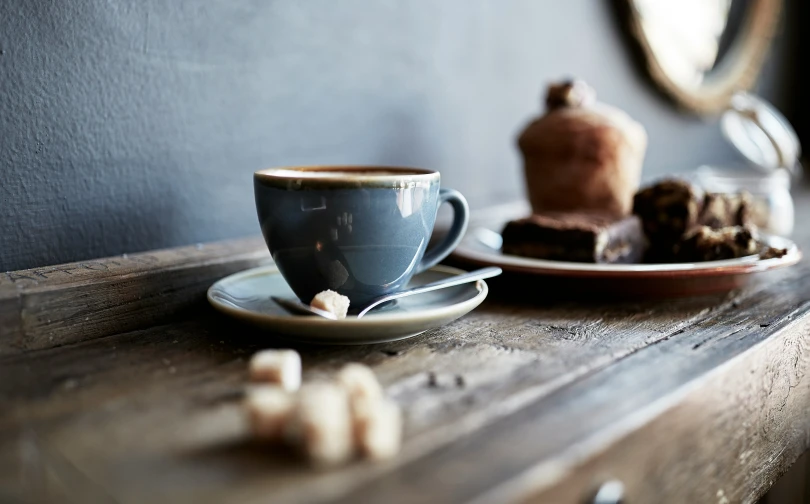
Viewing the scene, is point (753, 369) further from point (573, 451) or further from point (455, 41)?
point (455, 41)

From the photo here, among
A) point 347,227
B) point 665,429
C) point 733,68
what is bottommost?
→ point 665,429

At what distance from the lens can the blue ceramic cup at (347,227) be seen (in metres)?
0.60

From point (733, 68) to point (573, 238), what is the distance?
1366 mm

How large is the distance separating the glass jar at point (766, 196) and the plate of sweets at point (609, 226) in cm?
2

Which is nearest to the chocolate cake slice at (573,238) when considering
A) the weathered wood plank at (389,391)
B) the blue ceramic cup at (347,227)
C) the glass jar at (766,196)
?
the weathered wood plank at (389,391)

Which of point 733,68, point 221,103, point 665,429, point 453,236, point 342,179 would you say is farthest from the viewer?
point 733,68

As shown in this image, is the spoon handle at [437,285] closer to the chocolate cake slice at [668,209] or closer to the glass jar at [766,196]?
the chocolate cake slice at [668,209]

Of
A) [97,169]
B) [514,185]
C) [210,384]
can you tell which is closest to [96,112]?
[97,169]

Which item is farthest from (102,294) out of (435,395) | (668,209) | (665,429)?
(668,209)

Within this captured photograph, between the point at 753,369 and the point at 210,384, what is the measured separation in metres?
0.42

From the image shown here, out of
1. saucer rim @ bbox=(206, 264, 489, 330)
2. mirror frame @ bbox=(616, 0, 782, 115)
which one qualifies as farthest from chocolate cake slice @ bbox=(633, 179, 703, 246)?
mirror frame @ bbox=(616, 0, 782, 115)

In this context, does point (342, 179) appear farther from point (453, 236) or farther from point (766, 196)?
point (766, 196)

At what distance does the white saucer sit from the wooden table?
0.02 meters

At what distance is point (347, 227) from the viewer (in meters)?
0.60
